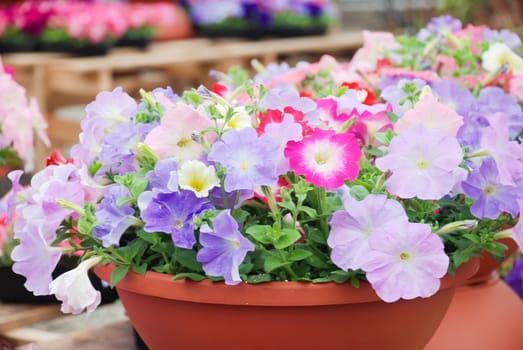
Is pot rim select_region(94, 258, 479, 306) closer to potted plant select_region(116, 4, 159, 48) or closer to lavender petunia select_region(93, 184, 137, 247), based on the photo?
lavender petunia select_region(93, 184, 137, 247)

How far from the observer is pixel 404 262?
2.47 feet

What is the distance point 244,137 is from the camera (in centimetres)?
79

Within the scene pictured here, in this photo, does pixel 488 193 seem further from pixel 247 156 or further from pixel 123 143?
pixel 123 143

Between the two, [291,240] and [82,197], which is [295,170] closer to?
[291,240]

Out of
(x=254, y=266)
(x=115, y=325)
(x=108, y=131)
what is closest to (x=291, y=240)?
(x=254, y=266)

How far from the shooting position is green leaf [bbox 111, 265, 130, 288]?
83 centimetres

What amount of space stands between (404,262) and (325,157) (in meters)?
0.13

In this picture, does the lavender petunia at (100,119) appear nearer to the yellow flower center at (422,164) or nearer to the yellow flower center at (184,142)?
the yellow flower center at (184,142)

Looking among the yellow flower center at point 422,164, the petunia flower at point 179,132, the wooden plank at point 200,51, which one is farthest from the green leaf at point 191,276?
the wooden plank at point 200,51

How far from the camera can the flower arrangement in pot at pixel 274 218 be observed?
0.77m

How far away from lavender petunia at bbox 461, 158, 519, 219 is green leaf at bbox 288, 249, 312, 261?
0.18m

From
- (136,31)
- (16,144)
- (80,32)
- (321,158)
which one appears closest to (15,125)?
(16,144)

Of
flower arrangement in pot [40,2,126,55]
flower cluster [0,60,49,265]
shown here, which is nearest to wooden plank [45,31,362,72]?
flower arrangement in pot [40,2,126,55]

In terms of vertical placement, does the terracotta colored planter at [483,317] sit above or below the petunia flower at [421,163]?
below
